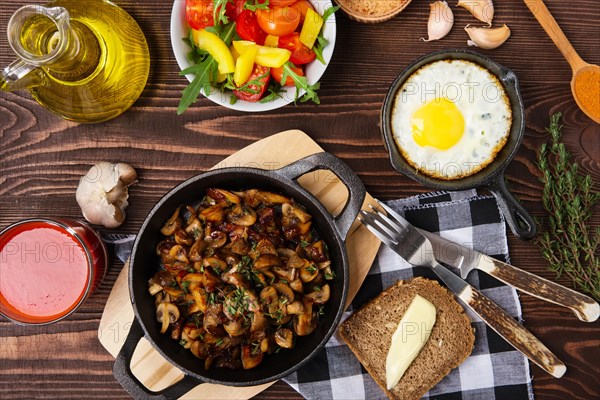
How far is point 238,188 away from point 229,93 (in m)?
0.38

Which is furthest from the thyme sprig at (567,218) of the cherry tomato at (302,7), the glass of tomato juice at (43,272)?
the glass of tomato juice at (43,272)

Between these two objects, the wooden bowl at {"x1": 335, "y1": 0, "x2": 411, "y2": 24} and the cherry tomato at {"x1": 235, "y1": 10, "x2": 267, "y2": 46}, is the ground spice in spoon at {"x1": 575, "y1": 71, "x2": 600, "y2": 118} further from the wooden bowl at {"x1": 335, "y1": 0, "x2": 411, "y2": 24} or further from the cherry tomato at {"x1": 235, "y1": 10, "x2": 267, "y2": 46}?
the cherry tomato at {"x1": 235, "y1": 10, "x2": 267, "y2": 46}

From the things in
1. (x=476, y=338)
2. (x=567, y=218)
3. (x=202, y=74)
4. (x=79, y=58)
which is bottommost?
(x=476, y=338)

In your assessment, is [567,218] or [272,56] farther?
[567,218]

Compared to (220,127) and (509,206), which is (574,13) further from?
(220,127)

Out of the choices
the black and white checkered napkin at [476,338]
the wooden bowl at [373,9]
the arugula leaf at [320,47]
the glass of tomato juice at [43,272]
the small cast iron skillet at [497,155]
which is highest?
the wooden bowl at [373,9]

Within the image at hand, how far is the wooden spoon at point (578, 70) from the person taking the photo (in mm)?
2395

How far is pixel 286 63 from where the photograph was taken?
7.13 feet

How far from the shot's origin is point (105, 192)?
2.29 meters

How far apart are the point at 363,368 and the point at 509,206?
2.93 ft

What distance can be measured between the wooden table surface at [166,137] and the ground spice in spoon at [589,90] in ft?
0.42

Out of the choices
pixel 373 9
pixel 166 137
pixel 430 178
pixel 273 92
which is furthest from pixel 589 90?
pixel 166 137

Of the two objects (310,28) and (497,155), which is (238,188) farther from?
(497,155)

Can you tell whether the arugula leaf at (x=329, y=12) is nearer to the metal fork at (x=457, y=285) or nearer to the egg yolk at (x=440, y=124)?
the egg yolk at (x=440, y=124)
